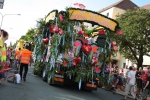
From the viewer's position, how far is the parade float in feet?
34.7

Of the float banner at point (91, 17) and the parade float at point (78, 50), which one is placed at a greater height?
the float banner at point (91, 17)

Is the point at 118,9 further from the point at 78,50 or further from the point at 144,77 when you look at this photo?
the point at 78,50

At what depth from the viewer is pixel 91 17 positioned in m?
10.7

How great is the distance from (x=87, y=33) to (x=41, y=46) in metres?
2.68

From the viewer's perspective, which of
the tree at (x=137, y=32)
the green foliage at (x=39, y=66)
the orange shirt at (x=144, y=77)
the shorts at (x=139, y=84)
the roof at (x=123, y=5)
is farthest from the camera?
the roof at (x=123, y=5)

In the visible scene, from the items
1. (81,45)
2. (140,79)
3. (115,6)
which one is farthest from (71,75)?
(115,6)

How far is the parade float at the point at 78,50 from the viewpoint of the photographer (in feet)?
34.7

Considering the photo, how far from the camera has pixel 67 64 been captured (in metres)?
10.7

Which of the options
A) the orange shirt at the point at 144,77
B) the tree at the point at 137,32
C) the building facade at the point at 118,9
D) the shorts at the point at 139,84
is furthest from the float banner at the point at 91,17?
the building facade at the point at 118,9

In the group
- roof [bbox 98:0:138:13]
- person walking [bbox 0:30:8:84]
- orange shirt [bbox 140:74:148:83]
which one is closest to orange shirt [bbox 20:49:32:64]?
person walking [bbox 0:30:8:84]

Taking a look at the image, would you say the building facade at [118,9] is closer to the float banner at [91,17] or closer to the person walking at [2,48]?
the float banner at [91,17]

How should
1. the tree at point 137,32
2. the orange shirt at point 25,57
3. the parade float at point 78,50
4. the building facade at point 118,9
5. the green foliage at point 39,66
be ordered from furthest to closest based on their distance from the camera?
the building facade at point 118,9 < the tree at point 137,32 < the green foliage at point 39,66 < the orange shirt at point 25,57 < the parade float at point 78,50

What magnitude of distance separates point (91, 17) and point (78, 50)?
1.53 m

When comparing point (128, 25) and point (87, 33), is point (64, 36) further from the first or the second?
point (128, 25)
